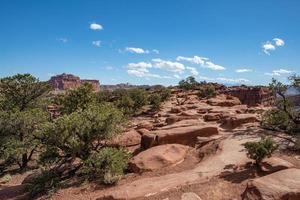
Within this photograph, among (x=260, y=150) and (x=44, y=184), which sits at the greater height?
(x=260, y=150)

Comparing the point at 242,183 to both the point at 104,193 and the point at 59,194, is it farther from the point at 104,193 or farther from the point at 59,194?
the point at 59,194

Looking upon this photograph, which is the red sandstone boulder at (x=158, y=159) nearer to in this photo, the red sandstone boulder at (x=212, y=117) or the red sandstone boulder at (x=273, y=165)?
the red sandstone boulder at (x=273, y=165)

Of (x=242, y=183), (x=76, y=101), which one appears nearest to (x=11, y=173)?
(x=76, y=101)

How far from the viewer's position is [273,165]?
15.1 meters

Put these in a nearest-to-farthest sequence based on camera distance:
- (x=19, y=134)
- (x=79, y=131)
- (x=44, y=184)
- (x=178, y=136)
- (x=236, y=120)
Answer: (x=44, y=184) → (x=79, y=131) → (x=178, y=136) → (x=236, y=120) → (x=19, y=134)

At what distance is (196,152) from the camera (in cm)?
2134

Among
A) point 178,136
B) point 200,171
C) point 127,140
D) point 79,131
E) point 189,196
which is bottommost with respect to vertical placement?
point 189,196

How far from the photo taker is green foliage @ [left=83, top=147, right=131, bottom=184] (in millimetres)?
18078

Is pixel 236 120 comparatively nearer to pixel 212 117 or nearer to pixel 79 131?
pixel 212 117

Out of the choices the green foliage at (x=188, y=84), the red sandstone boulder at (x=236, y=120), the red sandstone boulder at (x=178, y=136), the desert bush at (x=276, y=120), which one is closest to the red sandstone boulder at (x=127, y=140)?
the red sandstone boulder at (x=178, y=136)

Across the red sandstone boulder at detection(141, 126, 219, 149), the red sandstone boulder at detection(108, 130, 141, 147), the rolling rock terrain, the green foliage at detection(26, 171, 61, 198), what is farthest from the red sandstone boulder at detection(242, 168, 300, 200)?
the red sandstone boulder at detection(108, 130, 141, 147)

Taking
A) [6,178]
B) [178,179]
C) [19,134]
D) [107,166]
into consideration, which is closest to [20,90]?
[19,134]

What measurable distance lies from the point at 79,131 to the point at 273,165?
12.1 meters

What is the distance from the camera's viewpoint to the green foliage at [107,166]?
1808 centimetres
